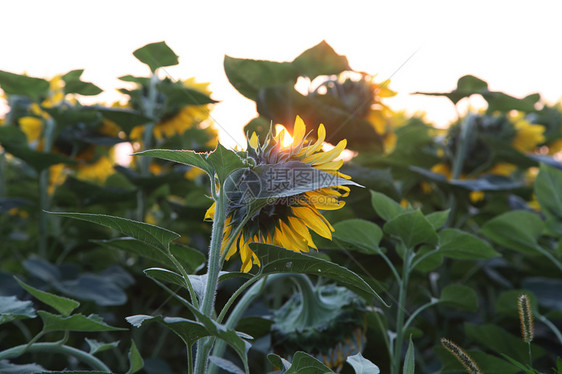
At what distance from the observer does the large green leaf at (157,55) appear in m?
1.16

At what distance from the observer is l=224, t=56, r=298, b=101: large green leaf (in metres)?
1.14

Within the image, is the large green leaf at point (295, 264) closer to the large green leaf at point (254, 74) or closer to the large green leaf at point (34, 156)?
the large green leaf at point (254, 74)

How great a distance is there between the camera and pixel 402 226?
78 centimetres

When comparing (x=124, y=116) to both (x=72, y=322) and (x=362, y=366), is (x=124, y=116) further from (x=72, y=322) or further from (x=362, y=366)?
(x=362, y=366)

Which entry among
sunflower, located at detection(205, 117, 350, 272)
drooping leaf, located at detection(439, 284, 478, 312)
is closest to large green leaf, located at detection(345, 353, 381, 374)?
sunflower, located at detection(205, 117, 350, 272)

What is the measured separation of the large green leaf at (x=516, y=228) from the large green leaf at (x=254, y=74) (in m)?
0.54

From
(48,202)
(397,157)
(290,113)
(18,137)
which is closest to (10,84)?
(18,137)

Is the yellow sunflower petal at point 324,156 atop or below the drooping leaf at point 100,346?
atop

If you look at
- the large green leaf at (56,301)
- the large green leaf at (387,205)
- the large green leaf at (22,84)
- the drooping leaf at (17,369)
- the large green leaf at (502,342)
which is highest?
the large green leaf at (22,84)

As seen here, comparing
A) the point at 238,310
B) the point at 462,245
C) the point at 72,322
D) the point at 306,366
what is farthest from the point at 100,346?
the point at 462,245

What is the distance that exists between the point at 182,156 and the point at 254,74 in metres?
0.72

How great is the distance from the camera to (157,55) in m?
1.20

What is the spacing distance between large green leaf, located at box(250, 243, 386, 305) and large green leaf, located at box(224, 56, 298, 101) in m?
0.70

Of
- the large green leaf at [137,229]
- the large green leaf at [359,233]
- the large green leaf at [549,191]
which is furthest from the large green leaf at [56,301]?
the large green leaf at [549,191]
